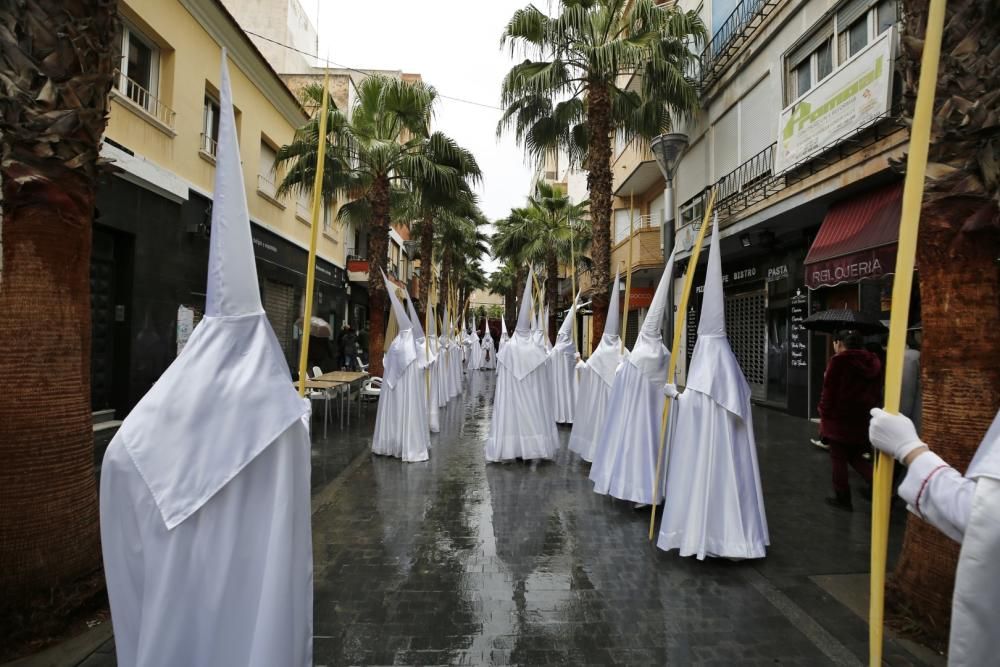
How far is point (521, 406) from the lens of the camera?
25.5 ft

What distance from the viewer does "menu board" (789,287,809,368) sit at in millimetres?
11430

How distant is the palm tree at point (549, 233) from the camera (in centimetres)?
2300

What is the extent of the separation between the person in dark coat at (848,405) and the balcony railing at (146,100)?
11081 millimetres

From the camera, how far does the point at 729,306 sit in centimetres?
1567

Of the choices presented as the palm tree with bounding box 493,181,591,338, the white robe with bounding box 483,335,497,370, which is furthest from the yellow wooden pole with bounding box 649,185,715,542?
the white robe with bounding box 483,335,497,370

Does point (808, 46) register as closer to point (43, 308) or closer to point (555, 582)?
point (555, 582)

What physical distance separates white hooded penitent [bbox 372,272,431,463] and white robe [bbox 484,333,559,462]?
1050 mm

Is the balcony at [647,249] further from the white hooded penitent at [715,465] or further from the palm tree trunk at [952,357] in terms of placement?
the palm tree trunk at [952,357]

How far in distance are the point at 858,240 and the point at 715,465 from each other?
5.91 m

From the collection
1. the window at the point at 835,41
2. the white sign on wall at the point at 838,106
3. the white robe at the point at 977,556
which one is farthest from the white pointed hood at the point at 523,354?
the window at the point at 835,41

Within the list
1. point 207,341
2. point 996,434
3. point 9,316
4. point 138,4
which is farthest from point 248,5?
point 996,434

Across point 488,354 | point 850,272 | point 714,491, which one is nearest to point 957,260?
point 714,491

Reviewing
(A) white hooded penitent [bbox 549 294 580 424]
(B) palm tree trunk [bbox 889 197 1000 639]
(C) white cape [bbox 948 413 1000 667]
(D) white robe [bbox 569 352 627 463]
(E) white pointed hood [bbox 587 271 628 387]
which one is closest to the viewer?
(C) white cape [bbox 948 413 1000 667]

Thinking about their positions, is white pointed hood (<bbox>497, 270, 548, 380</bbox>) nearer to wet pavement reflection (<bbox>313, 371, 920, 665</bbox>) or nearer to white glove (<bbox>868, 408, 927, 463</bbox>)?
wet pavement reflection (<bbox>313, 371, 920, 665</bbox>)
